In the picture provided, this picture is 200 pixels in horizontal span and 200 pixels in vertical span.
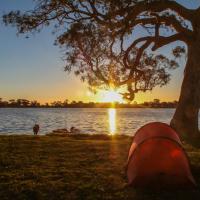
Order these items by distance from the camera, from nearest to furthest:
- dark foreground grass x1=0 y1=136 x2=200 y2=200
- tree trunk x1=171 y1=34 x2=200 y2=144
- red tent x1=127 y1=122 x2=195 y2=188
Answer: dark foreground grass x1=0 y1=136 x2=200 y2=200 → red tent x1=127 y1=122 x2=195 y2=188 → tree trunk x1=171 y1=34 x2=200 y2=144

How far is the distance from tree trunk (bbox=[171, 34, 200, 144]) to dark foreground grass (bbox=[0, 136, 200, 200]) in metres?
2.79

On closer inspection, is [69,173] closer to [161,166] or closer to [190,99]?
[161,166]

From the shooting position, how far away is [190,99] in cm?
1945

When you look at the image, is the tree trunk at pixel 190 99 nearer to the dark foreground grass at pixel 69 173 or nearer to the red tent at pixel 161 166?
the dark foreground grass at pixel 69 173

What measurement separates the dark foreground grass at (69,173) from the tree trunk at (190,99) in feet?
9.16

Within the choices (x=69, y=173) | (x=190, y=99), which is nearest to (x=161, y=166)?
(x=69, y=173)

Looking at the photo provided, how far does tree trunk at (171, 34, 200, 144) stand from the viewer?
1942cm

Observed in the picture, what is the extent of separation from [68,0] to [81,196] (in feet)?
38.2

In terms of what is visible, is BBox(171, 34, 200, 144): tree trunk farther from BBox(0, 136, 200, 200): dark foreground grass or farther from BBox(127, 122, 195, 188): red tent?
BBox(127, 122, 195, 188): red tent

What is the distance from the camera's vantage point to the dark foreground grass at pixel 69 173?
31.8 feet

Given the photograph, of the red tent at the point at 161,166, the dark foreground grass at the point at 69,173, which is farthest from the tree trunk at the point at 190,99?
the red tent at the point at 161,166

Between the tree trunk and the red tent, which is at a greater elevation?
the tree trunk

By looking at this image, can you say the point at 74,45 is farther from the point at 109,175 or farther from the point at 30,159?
the point at 109,175

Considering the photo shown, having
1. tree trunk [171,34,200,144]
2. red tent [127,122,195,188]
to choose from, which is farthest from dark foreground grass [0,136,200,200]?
tree trunk [171,34,200,144]
